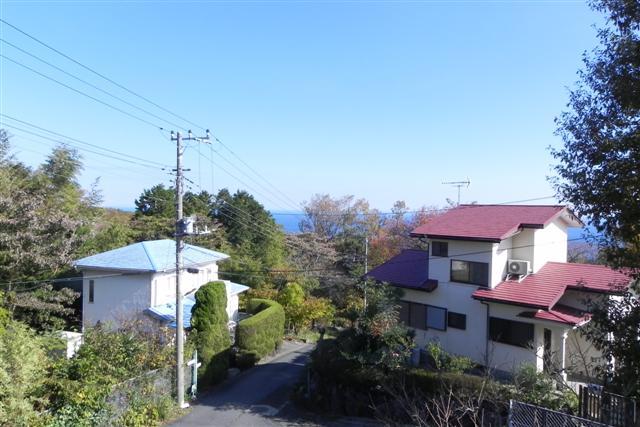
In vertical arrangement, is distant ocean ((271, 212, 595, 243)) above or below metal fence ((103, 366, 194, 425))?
above

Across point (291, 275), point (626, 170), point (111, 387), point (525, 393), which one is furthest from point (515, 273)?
point (291, 275)

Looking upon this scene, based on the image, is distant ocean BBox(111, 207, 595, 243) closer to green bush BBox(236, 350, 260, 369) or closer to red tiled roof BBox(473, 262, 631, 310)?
red tiled roof BBox(473, 262, 631, 310)

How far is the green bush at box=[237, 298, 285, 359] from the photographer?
2159 cm

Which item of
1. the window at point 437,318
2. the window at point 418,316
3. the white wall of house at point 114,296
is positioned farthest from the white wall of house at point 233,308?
the window at point 437,318

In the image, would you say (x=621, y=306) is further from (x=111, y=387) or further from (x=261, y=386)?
(x=261, y=386)

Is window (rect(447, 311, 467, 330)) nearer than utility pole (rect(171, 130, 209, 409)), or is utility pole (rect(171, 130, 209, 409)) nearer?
utility pole (rect(171, 130, 209, 409))

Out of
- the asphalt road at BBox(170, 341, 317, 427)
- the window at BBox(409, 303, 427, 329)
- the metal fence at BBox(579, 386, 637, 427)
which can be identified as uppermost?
the metal fence at BBox(579, 386, 637, 427)

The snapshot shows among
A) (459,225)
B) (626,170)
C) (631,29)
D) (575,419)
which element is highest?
(631,29)

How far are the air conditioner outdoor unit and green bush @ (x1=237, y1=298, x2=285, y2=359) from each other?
11.8m

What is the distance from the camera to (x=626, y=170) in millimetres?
7680

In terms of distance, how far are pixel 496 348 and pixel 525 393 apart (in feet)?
16.0

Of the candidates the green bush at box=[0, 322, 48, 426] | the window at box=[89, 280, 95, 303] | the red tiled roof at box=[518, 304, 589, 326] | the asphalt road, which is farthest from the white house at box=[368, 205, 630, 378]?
the window at box=[89, 280, 95, 303]

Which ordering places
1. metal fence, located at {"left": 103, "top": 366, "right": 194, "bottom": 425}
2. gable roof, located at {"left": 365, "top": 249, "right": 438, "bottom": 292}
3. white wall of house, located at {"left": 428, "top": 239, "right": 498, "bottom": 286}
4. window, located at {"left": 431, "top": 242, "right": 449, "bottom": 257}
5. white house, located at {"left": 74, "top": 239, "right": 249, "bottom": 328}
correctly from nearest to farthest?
metal fence, located at {"left": 103, "top": 366, "right": 194, "bottom": 425}, white wall of house, located at {"left": 428, "top": 239, "right": 498, "bottom": 286}, window, located at {"left": 431, "top": 242, "right": 449, "bottom": 257}, gable roof, located at {"left": 365, "top": 249, "right": 438, "bottom": 292}, white house, located at {"left": 74, "top": 239, "right": 249, "bottom": 328}

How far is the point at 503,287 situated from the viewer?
1742 centimetres
